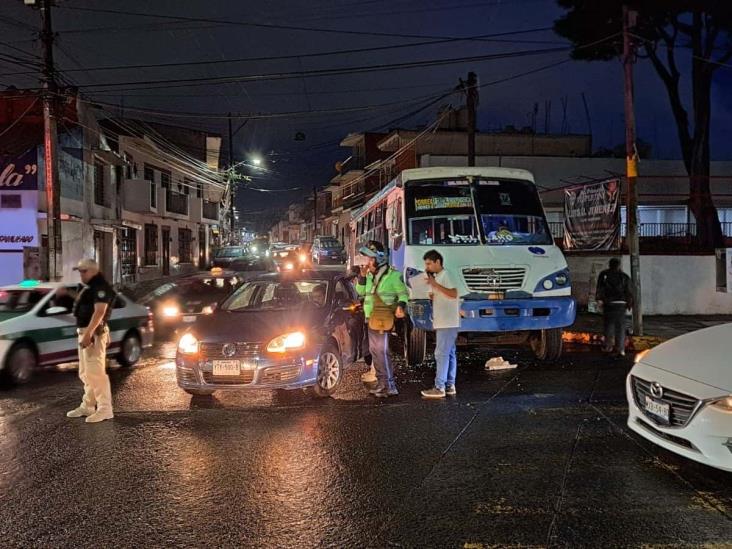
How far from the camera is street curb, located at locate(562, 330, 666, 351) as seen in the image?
480 inches

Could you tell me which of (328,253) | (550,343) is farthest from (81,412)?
(328,253)

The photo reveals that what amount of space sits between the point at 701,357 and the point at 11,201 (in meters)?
20.6

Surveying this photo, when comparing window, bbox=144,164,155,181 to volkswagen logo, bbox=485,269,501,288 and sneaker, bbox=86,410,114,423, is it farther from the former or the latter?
sneaker, bbox=86,410,114,423

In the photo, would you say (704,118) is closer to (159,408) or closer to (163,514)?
(159,408)

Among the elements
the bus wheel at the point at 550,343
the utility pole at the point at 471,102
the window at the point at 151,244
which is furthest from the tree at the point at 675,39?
the window at the point at 151,244

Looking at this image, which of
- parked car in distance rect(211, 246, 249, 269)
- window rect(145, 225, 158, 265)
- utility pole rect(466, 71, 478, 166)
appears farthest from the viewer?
window rect(145, 225, 158, 265)

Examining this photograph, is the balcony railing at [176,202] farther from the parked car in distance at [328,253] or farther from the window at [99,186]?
the window at [99,186]

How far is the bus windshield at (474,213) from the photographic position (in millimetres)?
10242

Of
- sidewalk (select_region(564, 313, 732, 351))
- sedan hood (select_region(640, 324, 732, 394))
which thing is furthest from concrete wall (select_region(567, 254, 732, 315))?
sedan hood (select_region(640, 324, 732, 394))

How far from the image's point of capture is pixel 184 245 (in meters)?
41.4

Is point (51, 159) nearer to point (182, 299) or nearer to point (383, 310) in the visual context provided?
point (182, 299)

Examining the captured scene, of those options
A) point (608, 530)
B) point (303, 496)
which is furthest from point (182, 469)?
point (608, 530)

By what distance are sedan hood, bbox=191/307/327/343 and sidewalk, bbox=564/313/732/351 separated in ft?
22.6

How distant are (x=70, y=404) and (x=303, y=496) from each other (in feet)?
14.6
